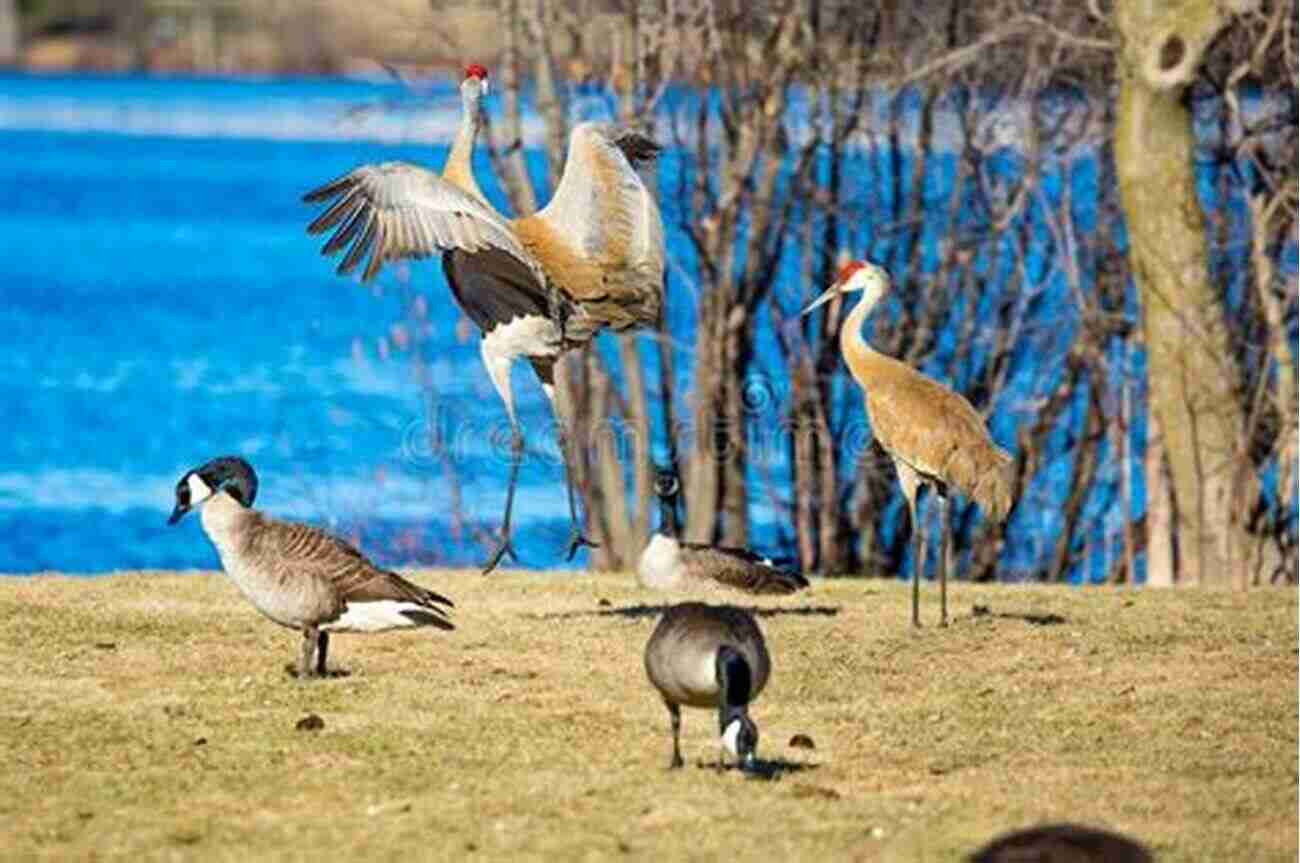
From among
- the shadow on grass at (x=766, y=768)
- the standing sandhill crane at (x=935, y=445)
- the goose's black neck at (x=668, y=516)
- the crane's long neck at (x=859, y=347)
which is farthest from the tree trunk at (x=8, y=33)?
the shadow on grass at (x=766, y=768)

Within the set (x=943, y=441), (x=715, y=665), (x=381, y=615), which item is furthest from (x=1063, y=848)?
(x=943, y=441)

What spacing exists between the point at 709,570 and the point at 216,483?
2616mm

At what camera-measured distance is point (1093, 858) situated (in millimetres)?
6465

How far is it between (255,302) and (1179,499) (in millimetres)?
31463

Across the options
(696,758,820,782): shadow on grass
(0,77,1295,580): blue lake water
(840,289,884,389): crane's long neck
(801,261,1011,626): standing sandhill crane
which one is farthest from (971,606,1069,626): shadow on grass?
(0,77,1295,580): blue lake water

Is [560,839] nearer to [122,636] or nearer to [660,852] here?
[660,852]

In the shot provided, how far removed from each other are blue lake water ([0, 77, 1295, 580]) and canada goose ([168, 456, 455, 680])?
7.77m

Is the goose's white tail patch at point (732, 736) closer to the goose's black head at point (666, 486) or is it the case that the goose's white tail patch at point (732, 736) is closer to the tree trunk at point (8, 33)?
the goose's black head at point (666, 486)

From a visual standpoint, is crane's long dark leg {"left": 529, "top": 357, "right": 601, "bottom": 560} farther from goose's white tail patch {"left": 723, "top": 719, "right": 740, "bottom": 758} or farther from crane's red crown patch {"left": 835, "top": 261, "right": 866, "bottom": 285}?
goose's white tail patch {"left": 723, "top": 719, "right": 740, "bottom": 758}

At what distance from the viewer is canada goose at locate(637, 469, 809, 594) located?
41.6 ft

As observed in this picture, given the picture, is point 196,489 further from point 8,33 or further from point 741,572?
point 8,33

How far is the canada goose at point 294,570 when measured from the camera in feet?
34.9

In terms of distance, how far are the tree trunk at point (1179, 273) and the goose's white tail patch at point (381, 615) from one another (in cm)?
765

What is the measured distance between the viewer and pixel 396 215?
476 inches
